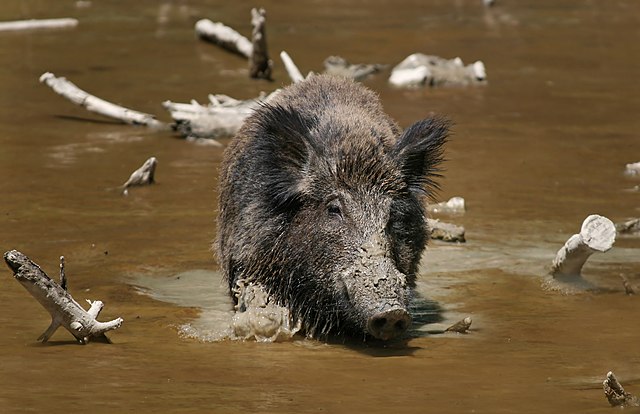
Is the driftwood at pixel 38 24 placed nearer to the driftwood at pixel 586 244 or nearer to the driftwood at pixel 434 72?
the driftwood at pixel 434 72

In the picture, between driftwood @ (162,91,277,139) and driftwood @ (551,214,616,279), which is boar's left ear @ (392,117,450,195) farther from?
driftwood @ (162,91,277,139)

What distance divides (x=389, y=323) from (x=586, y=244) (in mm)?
2504

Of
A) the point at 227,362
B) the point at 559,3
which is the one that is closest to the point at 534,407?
the point at 227,362

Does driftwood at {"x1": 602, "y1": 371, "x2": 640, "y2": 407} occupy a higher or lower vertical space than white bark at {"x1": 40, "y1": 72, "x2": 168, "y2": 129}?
higher

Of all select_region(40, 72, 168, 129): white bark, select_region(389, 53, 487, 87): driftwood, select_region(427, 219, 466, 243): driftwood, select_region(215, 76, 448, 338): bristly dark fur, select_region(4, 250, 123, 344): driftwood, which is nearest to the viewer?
select_region(4, 250, 123, 344): driftwood

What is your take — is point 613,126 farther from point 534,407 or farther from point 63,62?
A: point 534,407

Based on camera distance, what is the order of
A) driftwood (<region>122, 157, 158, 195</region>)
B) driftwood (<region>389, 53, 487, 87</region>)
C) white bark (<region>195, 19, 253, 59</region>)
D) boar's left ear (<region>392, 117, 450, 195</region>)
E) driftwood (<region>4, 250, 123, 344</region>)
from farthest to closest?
white bark (<region>195, 19, 253, 59</region>), driftwood (<region>389, 53, 487, 87</region>), driftwood (<region>122, 157, 158, 195</region>), boar's left ear (<region>392, 117, 450, 195</region>), driftwood (<region>4, 250, 123, 344</region>)

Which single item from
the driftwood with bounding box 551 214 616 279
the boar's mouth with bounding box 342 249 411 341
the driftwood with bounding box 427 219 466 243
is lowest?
the driftwood with bounding box 427 219 466 243

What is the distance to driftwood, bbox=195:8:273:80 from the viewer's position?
18953 mm

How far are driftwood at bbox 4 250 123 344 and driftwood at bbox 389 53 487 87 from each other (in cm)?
1175

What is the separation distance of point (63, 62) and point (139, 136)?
16.8 ft

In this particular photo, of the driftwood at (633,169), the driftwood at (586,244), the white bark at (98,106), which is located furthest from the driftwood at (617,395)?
the white bark at (98,106)

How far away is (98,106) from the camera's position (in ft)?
55.5

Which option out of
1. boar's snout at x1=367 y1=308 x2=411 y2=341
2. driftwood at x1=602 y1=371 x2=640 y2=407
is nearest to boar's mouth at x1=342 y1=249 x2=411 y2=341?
boar's snout at x1=367 y1=308 x2=411 y2=341
